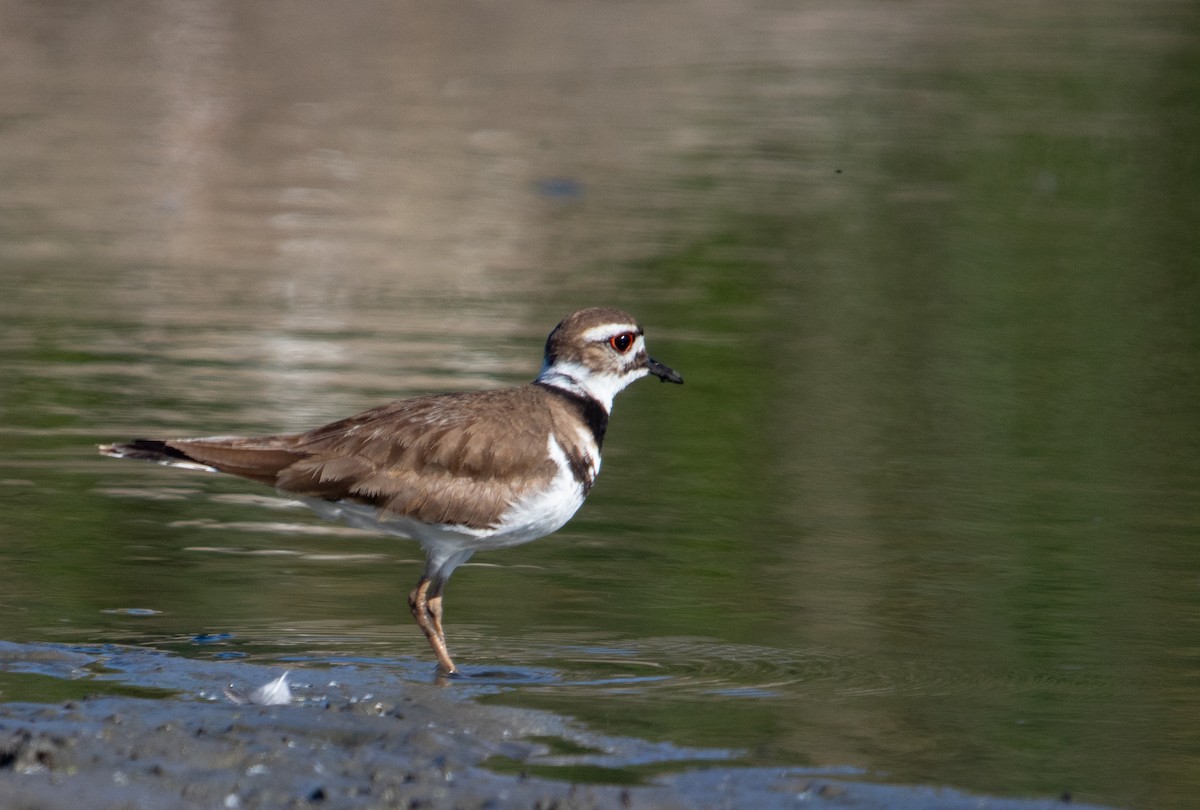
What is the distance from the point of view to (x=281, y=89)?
2334 cm

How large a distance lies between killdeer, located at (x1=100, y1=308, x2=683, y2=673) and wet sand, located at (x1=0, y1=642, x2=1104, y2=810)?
2.27ft

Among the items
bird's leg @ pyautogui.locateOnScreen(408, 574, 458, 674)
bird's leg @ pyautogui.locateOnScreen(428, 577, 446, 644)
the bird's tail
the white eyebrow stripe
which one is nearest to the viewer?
the bird's tail

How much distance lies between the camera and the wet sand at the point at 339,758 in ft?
17.9

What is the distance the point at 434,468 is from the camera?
7.20 metres

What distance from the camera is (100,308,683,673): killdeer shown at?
23.5 ft

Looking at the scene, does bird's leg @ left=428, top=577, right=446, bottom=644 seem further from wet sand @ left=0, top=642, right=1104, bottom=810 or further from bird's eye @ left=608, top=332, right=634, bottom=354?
bird's eye @ left=608, top=332, right=634, bottom=354

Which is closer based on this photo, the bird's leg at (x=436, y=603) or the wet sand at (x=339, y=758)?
the wet sand at (x=339, y=758)

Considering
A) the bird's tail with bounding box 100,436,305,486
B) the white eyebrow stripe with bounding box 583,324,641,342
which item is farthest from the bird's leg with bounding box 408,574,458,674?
the white eyebrow stripe with bounding box 583,324,641,342

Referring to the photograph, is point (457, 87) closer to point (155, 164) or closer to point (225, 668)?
point (155, 164)

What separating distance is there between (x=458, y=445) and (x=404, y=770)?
1.76 meters

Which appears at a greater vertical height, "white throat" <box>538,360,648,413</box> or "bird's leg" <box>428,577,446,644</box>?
"white throat" <box>538,360,648,413</box>

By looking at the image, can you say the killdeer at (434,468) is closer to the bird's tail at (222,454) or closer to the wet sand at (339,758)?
the bird's tail at (222,454)

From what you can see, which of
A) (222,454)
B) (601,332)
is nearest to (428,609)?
(222,454)

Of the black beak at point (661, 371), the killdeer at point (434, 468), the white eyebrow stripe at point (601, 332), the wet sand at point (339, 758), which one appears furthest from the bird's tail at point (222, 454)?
the black beak at point (661, 371)
